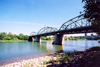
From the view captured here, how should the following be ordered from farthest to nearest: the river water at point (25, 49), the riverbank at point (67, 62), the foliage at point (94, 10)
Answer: the river water at point (25, 49)
the foliage at point (94, 10)
the riverbank at point (67, 62)

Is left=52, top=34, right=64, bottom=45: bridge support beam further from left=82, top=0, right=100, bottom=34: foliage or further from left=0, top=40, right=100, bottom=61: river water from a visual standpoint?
left=82, top=0, right=100, bottom=34: foliage

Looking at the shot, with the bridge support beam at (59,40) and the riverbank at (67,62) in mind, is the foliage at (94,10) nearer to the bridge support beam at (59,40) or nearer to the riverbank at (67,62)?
the riverbank at (67,62)

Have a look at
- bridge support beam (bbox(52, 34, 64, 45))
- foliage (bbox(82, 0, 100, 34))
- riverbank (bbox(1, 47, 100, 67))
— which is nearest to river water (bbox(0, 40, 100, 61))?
riverbank (bbox(1, 47, 100, 67))

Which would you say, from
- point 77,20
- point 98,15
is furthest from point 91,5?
point 77,20

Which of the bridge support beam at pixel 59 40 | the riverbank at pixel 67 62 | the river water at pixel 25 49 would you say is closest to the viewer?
the riverbank at pixel 67 62

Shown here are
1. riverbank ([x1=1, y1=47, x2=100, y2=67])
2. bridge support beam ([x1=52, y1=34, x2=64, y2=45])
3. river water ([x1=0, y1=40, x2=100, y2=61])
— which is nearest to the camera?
riverbank ([x1=1, y1=47, x2=100, y2=67])

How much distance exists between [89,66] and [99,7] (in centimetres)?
637

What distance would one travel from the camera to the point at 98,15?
8773 millimetres

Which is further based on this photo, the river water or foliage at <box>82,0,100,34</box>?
the river water

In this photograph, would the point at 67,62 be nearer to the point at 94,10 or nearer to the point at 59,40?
the point at 94,10

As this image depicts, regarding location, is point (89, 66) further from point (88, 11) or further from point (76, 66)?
point (88, 11)

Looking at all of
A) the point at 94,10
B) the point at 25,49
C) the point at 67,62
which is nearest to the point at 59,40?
the point at 25,49

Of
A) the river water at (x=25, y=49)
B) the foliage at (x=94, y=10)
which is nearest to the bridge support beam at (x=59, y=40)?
the river water at (x=25, y=49)

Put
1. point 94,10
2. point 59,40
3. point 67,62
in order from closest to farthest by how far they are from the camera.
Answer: point 67,62
point 94,10
point 59,40
